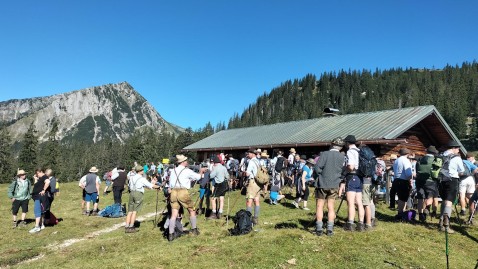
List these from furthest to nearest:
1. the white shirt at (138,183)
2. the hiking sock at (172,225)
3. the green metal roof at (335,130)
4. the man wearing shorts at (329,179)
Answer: the green metal roof at (335,130) < the white shirt at (138,183) < the hiking sock at (172,225) < the man wearing shorts at (329,179)

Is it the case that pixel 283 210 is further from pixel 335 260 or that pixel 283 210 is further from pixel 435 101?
pixel 435 101

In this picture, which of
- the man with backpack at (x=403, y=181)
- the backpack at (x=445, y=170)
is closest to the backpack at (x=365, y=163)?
the backpack at (x=445, y=170)

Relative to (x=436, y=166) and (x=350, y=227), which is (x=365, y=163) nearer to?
(x=350, y=227)

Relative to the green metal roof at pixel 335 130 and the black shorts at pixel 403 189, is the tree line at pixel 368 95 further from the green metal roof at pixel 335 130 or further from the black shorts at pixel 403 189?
the black shorts at pixel 403 189

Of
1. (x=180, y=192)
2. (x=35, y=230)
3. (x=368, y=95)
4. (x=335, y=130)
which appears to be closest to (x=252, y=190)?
(x=180, y=192)

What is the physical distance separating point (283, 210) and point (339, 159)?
5663 mm

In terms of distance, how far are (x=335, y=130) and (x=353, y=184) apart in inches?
666

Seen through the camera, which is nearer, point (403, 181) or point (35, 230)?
point (403, 181)

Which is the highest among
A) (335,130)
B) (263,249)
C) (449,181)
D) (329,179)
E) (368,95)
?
(368,95)

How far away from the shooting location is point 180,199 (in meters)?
8.85

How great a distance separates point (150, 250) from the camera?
25.7 feet

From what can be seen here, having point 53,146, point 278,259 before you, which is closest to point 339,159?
point 278,259

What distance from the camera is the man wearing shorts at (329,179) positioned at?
7.58 m

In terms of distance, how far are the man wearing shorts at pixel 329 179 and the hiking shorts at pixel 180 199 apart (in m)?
3.39
